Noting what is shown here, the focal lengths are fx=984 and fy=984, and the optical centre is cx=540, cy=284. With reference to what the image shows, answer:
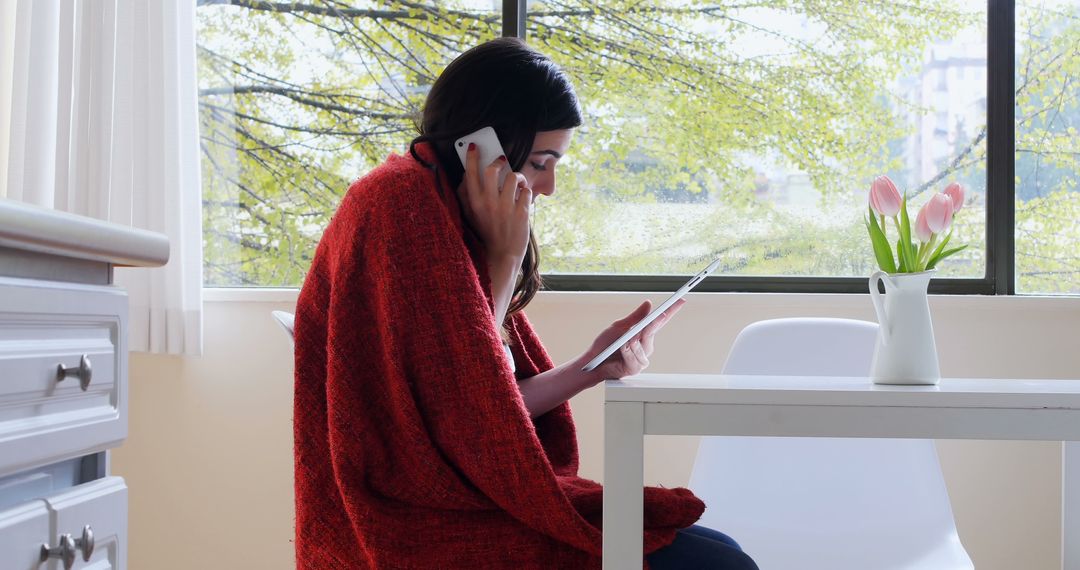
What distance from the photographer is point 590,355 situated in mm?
1452

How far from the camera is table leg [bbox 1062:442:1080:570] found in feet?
4.64

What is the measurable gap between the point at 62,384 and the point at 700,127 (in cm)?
187

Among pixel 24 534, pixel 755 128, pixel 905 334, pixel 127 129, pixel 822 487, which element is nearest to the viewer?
pixel 24 534

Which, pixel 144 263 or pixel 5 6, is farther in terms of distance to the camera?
pixel 5 6

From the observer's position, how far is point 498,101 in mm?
1356

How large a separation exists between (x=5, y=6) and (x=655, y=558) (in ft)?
6.84

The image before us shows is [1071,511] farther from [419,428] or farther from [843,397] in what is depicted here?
[419,428]

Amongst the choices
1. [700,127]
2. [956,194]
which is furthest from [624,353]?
[700,127]

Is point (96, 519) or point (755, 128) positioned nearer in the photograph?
point (96, 519)

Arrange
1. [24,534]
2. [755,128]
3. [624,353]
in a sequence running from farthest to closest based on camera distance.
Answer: [755,128], [624,353], [24,534]

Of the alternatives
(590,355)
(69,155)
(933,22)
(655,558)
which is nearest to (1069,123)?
(933,22)

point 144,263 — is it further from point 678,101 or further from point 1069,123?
point 1069,123

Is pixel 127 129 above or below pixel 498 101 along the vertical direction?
above

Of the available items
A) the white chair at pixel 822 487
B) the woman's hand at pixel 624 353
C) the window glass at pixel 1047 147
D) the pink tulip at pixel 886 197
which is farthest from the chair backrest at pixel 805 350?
the window glass at pixel 1047 147
